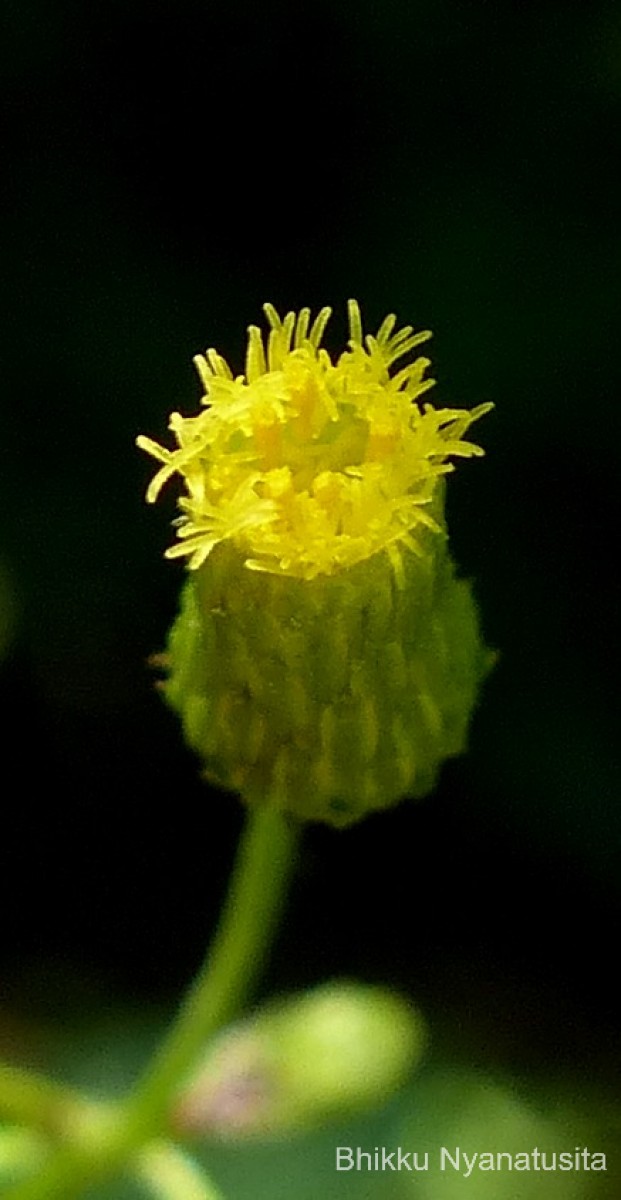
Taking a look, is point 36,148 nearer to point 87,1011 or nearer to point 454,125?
point 454,125

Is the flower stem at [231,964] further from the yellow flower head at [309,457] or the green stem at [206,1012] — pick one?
the yellow flower head at [309,457]

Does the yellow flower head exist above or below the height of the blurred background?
below

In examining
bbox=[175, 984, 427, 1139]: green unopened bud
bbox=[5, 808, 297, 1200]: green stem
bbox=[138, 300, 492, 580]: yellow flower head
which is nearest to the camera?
bbox=[138, 300, 492, 580]: yellow flower head

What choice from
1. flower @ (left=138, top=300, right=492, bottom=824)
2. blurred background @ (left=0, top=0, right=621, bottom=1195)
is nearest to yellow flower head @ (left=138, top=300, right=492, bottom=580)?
flower @ (left=138, top=300, right=492, bottom=824)

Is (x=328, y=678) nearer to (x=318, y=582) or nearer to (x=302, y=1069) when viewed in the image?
(x=318, y=582)

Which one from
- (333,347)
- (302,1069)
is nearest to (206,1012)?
(302,1069)

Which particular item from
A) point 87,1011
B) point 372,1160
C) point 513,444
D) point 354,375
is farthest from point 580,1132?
point 354,375

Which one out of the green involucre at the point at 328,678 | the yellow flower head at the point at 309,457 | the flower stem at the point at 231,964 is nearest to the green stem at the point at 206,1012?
the flower stem at the point at 231,964

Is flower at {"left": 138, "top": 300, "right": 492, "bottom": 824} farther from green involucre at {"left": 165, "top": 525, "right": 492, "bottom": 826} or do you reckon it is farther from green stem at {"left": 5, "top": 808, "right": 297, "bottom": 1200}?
green stem at {"left": 5, "top": 808, "right": 297, "bottom": 1200}
